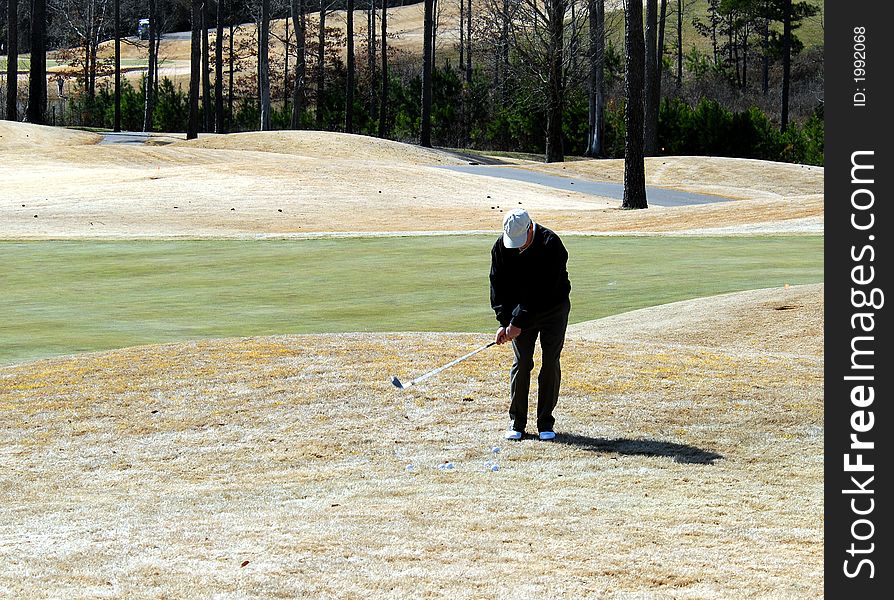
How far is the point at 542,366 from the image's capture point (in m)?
9.97

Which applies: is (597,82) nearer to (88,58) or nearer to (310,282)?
(88,58)

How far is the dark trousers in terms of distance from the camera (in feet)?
32.1

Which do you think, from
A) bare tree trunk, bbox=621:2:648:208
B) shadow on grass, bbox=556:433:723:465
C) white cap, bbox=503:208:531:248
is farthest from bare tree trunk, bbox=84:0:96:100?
white cap, bbox=503:208:531:248

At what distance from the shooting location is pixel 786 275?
1973cm

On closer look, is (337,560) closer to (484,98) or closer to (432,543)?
(432,543)

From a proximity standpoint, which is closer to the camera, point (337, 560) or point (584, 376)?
point (337, 560)

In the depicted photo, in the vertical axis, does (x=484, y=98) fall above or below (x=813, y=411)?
above

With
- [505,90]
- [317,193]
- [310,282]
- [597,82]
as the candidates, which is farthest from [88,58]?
[310,282]

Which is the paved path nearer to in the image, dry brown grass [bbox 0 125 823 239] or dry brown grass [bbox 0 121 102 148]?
dry brown grass [bbox 0 125 823 239]

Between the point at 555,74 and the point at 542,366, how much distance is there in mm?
50207

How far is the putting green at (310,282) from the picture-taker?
52.6 feet

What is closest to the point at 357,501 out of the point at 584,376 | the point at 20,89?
the point at 584,376

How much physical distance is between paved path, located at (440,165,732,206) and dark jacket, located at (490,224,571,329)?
110 ft

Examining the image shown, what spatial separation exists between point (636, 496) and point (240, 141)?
48961 millimetres
